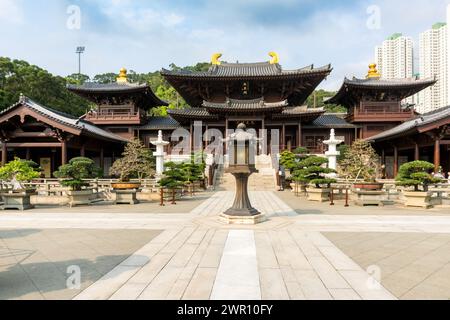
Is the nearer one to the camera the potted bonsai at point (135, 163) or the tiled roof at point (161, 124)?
the potted bonsai at point (135, 163)

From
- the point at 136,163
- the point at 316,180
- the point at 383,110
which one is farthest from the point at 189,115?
the point at 383,110

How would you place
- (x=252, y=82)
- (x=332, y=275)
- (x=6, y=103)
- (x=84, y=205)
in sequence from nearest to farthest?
(x=332, y=275), (x=84, y=205), (x=252, y=82), (x=6, y=103)

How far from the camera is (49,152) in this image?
2569cm

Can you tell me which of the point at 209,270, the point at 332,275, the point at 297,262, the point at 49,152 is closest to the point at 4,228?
the point at 209,270

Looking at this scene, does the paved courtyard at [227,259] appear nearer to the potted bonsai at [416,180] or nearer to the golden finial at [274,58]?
the potted bonsai at [416,180]

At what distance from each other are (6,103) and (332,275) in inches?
1732

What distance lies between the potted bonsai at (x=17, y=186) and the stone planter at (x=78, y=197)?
1.59 m

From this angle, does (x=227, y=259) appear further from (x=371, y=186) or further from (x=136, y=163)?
(x=136, y=163)

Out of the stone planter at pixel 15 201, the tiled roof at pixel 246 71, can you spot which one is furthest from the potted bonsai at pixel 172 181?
the tiled roof at pixel 246 71

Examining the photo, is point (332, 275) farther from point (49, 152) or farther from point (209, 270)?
point (49, 152)

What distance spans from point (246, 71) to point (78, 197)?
25682mm

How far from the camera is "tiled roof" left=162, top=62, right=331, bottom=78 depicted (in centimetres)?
2859

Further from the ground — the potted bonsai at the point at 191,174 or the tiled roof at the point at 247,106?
the tiled roof at the point at 247,106

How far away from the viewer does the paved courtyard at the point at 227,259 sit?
154 inches
